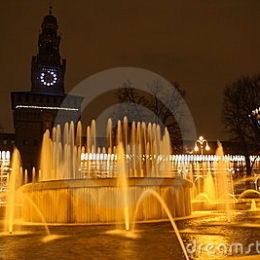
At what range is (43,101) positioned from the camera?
64.9 metres

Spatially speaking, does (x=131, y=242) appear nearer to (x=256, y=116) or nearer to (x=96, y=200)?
(x=96, y=200)

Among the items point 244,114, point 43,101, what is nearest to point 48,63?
point 43,101

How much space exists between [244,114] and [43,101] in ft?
136

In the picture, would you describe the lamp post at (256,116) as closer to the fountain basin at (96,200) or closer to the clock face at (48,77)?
the fountain basin at (96,200)

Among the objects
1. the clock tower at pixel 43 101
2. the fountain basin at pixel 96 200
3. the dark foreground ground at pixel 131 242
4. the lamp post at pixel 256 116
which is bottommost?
the dark foreground ground at pixel 131 242

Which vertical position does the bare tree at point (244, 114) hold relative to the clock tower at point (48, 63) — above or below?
below

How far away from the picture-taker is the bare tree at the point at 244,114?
31656 mm

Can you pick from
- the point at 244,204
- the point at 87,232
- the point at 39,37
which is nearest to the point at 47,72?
the point at 39,37

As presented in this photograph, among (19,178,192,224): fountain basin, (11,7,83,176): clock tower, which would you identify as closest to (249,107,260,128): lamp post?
(19,178,192,224): fountain basin

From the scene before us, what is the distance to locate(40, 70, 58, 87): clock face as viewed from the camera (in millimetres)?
69438

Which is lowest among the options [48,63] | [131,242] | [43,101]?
[131,242]

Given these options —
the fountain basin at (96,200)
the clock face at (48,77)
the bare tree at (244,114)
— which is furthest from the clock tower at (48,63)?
the fountain basin at (96,200)

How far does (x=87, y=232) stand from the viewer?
9023mm

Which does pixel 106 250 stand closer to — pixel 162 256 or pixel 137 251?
pixel 137 251
